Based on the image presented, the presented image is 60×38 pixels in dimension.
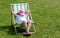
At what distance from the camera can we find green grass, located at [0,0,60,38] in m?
8.84

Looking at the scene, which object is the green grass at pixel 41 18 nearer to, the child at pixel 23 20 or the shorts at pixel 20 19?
the child at pixel 23 20

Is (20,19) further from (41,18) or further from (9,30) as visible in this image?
(41,18)

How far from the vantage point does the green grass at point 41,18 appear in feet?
29.0

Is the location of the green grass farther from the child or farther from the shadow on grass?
the child

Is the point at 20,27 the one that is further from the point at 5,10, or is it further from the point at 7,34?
the point at 5,10

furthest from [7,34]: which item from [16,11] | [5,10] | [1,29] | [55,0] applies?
[55,0]

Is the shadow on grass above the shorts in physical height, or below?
below

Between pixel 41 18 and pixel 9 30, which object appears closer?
pixel 9 30

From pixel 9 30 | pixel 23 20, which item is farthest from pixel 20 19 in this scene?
pixel 9 30

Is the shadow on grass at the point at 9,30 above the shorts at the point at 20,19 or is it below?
below

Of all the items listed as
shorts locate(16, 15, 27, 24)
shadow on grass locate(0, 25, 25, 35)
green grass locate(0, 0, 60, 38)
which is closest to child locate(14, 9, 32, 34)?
shorts locate(16, 15, 27, 24)

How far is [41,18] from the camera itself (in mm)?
10250

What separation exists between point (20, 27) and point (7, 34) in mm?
792

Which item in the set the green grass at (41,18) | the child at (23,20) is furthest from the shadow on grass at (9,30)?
the child at (23,20)
